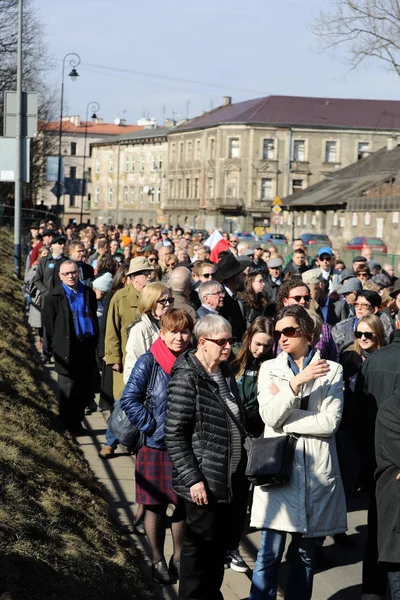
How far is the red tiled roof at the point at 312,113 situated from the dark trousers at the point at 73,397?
8708 cm

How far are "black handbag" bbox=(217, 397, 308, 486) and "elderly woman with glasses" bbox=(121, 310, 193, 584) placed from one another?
1.09m

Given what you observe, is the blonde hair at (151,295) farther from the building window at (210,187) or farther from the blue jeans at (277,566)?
the building window at (210,187)

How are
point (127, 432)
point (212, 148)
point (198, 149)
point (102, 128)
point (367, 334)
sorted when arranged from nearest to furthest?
point (127, 432) < point (367, 334) < point (212, 148) < point (198, 149) < point (102, 128)

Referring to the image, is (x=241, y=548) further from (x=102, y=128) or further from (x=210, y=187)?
(x=102, y=128)

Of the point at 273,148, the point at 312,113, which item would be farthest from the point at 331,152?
the point at 273,148

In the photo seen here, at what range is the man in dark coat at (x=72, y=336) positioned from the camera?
A: 1084 cm

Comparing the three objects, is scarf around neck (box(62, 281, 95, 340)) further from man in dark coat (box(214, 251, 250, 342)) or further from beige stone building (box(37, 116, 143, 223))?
beige stone building (box(37, 116, 143, 223))

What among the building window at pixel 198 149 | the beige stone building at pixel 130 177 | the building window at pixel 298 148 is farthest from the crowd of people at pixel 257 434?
the beige stone building at pixel 130 177

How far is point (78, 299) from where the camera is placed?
10.9 metres

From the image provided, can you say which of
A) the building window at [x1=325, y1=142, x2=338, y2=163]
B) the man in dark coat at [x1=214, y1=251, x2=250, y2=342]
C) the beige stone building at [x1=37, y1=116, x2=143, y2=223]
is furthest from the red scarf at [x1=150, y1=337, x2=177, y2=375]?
the beige stone building at [x1=37, y1=116, x2=143, y2=223]

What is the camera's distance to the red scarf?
679 centimetres

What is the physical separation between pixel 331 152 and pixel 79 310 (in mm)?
90689

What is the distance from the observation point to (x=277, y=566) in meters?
5.89

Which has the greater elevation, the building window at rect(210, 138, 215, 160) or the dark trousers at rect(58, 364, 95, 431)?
the building window at rect(210, 138, 215, 160)
